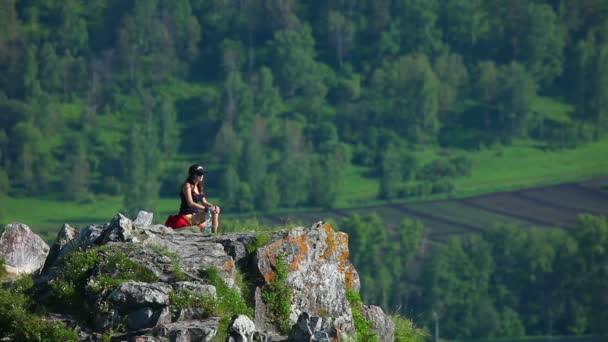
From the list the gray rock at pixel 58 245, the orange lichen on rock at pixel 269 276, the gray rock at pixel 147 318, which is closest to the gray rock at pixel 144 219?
the gray rock at pixel 58 245

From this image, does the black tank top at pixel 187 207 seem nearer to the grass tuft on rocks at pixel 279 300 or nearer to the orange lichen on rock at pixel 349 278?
the orange lichen on rock at pixel 349 278

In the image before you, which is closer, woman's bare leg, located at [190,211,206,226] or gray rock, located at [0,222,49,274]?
gray rock, located at [0,222,49,274]

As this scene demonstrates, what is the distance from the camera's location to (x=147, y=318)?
27.2m

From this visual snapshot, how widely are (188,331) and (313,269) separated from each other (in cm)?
360

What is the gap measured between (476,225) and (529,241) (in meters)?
10.1

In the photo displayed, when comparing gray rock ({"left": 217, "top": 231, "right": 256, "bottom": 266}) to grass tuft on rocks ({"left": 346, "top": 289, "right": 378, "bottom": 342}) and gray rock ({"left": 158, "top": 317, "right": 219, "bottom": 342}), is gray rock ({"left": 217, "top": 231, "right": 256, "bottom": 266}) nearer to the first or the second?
grass tuft on rocks ({"left": 346, "top": 289, "right": 378, "bottom": 342})

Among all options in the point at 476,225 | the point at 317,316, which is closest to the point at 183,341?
the point at 317,316

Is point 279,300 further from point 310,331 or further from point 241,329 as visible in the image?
point 241,329

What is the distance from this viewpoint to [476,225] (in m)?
197

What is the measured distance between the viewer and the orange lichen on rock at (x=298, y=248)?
2952 cm

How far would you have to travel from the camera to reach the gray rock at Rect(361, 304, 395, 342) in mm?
30797

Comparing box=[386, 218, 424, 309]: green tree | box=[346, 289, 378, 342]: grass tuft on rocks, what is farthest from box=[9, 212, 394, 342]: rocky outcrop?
box=[386, 218, 424, 309]: green tree

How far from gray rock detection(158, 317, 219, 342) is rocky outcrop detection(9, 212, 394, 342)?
0.6 inches

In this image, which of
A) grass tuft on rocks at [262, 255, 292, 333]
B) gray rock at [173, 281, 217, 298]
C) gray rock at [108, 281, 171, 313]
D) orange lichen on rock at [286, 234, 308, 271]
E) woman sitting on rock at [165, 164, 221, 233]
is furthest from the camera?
woman sitting on rock at [165, 164, 221, 233]
